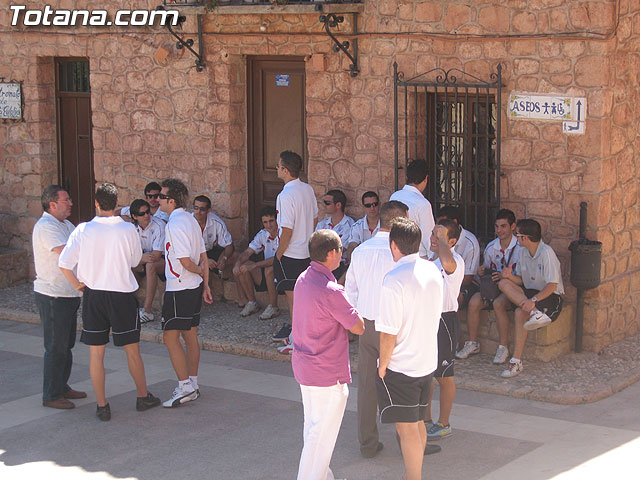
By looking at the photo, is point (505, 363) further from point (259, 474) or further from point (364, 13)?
point (364, 13)

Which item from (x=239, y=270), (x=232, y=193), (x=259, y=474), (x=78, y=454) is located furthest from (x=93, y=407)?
(x=232, y=193)

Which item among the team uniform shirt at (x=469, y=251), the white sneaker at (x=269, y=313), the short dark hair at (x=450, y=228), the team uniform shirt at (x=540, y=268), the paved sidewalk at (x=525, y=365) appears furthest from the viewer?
the white sneaker at (x=269, y=313)

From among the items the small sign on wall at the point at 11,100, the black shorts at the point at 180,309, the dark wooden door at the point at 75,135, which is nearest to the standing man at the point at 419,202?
the black shorts at the point at 180,309

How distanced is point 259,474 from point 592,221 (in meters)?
4.35

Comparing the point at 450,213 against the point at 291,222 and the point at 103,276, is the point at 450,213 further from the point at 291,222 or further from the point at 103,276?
the point at 103,276

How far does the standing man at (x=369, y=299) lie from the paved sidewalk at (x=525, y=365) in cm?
191

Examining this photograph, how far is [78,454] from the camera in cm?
733

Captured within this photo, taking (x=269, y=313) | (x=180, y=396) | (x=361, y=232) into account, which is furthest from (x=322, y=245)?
(x=269, y=313)

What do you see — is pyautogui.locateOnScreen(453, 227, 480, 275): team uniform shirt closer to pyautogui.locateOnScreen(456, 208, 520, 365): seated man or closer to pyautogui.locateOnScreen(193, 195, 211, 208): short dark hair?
pyautogui.locateOnScreen(456, 208, 520, 365): seated man

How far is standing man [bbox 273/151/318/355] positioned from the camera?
31.1 ft

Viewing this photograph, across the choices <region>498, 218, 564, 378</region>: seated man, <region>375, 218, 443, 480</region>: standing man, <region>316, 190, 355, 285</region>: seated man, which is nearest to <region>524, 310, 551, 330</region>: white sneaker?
<region>498, 218, 564, 378</region>: seated man

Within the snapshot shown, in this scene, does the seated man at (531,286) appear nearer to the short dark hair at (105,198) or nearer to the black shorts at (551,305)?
the black shorts at (551,305)

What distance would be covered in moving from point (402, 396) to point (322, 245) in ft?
3.49

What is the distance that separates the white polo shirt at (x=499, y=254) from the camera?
31.3 ft
